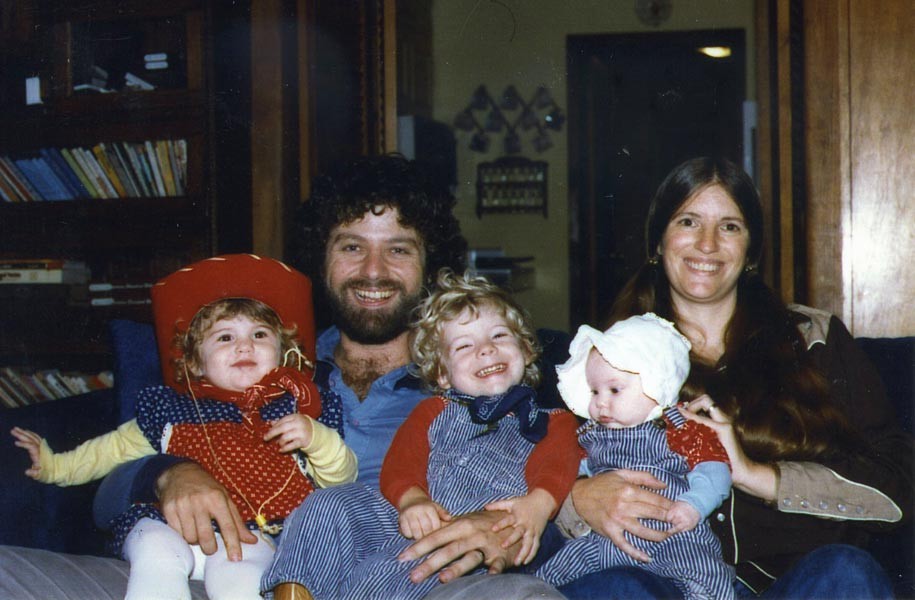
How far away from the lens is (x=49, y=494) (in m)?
1.94

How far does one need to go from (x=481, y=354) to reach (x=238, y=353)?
54 cm

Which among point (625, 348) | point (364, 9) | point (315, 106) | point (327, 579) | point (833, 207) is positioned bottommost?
point (327, 579)

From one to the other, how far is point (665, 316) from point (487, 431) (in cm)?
53

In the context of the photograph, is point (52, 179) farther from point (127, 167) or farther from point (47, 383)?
point (47, 383)

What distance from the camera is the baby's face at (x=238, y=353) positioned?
1.95 meters

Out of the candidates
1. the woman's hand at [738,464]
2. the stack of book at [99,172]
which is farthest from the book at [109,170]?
the woman's hand at [738,464]

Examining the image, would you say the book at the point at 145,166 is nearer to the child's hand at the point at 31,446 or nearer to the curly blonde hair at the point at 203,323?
the curly blonde hair at the point at 203,323

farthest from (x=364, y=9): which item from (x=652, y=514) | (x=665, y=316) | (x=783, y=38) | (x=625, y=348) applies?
(x=652, y=514)

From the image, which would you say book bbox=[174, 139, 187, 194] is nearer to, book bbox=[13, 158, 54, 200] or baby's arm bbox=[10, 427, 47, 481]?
book bbox=[13, 158, 54, 200]

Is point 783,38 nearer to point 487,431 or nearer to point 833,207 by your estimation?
point 833,207

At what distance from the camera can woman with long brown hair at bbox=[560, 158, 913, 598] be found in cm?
172

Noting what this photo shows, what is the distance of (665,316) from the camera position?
2104 millimetres

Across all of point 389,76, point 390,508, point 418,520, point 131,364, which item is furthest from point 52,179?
point 418,520

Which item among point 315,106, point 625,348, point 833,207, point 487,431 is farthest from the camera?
point 315,106
